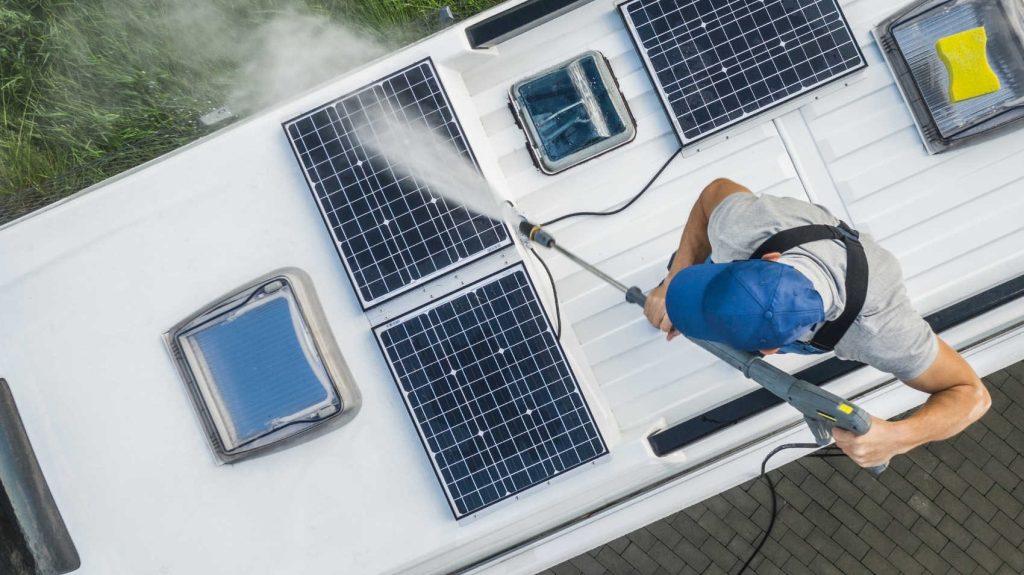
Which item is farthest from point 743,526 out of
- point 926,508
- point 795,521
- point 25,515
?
point 25,515

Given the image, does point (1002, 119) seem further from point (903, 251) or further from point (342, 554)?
point (342, 554)

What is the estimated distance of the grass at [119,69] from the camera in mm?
6434

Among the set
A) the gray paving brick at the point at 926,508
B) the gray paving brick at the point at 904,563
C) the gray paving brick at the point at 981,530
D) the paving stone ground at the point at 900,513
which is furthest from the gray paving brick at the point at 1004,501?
the gray paving brick at the point at 904,563

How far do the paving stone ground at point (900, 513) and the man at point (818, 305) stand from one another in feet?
12.5

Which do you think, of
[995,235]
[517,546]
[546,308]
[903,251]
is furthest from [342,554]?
[995,235]

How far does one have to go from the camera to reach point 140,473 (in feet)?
12.1

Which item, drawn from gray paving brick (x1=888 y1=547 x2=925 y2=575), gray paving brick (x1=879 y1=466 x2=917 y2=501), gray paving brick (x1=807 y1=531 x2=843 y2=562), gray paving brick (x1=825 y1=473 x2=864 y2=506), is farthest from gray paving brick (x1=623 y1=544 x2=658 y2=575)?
gray paving brick (x1=879 y1=466 x2=917 y2=501)

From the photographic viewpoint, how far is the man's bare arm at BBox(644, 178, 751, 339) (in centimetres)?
339

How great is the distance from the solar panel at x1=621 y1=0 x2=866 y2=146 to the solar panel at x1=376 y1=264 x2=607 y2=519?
1309 millimetres

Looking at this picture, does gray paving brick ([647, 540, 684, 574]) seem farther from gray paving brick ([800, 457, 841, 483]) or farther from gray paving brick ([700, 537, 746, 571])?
gray paving brick ([800, 457, 841, 483])

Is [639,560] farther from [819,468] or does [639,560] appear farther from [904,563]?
[904,563]

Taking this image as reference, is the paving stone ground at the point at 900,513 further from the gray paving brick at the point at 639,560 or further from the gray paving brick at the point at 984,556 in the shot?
the gray paving brick at the point at 639,560

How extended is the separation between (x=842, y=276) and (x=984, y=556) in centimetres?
540

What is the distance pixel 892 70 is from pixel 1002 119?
0.59 metres
